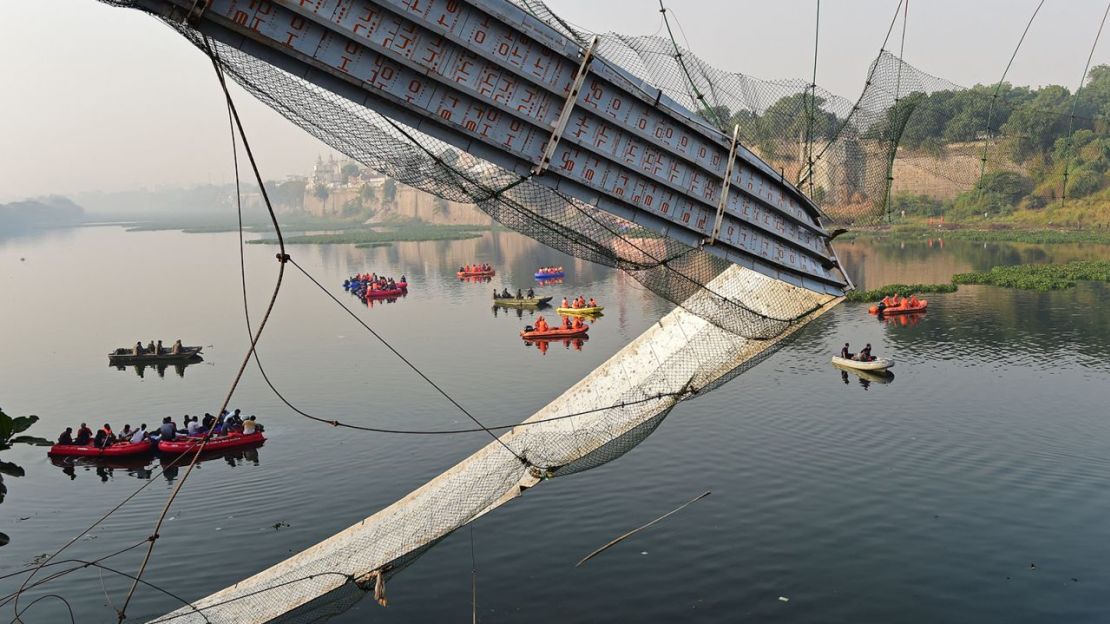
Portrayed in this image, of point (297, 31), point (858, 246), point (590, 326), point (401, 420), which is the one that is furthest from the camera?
point (858, 246)

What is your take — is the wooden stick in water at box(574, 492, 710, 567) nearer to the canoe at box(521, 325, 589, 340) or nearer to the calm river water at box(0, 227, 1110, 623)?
the calm river water at box(0, 227, 1110, 623)

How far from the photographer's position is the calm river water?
2342cm

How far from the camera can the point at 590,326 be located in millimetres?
65125

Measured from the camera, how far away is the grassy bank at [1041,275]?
7362cm

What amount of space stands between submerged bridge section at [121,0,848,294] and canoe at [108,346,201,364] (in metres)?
48.4

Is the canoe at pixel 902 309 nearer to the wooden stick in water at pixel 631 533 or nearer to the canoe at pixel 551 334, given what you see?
the canoe at pixel 551 334

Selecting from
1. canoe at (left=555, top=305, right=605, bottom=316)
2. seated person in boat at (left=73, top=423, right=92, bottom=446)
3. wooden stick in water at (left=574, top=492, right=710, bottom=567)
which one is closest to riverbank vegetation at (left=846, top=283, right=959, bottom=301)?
canoe at (left=555, top=305, right=605, bottom=316)

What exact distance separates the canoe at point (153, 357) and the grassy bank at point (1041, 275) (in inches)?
2445

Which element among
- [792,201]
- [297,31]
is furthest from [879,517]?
[297,31]

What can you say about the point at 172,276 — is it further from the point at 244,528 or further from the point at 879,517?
the point at 879,517

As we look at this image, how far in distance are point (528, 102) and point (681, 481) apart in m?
19.1

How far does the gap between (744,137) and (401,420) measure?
26.5 m

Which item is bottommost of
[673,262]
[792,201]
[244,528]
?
[244,528]

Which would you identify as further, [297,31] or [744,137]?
[744,137]
